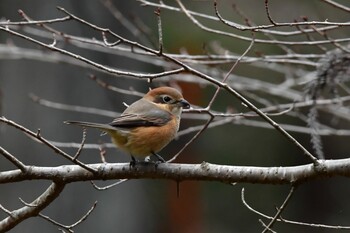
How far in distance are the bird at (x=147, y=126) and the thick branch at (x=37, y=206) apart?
0.58m

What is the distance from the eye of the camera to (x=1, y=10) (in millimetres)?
8914

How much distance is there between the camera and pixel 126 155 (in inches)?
340

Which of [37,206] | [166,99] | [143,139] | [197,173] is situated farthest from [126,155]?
[197,173]

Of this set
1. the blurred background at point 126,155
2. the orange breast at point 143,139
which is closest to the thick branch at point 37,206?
the orange breast at point 143,139

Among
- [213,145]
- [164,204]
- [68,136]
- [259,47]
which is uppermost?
[259,47]

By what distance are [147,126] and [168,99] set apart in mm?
384

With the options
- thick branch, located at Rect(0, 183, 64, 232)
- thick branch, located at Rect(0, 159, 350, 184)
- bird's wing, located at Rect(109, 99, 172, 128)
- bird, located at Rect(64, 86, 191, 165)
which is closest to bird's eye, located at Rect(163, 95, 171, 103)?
bird, located at Rect(64, 86, 191, 165)

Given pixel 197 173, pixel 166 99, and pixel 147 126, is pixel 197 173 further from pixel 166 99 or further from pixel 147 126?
pixel 166 99

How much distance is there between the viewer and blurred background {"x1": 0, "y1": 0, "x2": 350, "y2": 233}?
821 centimetres

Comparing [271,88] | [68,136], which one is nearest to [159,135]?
[271,88]

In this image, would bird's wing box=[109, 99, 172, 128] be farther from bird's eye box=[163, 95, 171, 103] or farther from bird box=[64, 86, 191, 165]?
bird's eye box=[163, 95, 171, 103]

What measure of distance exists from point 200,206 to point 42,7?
4.93 m

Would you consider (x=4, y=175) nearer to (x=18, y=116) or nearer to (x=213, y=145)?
(x=18, y=116)

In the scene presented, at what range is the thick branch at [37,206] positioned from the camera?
376 cm
